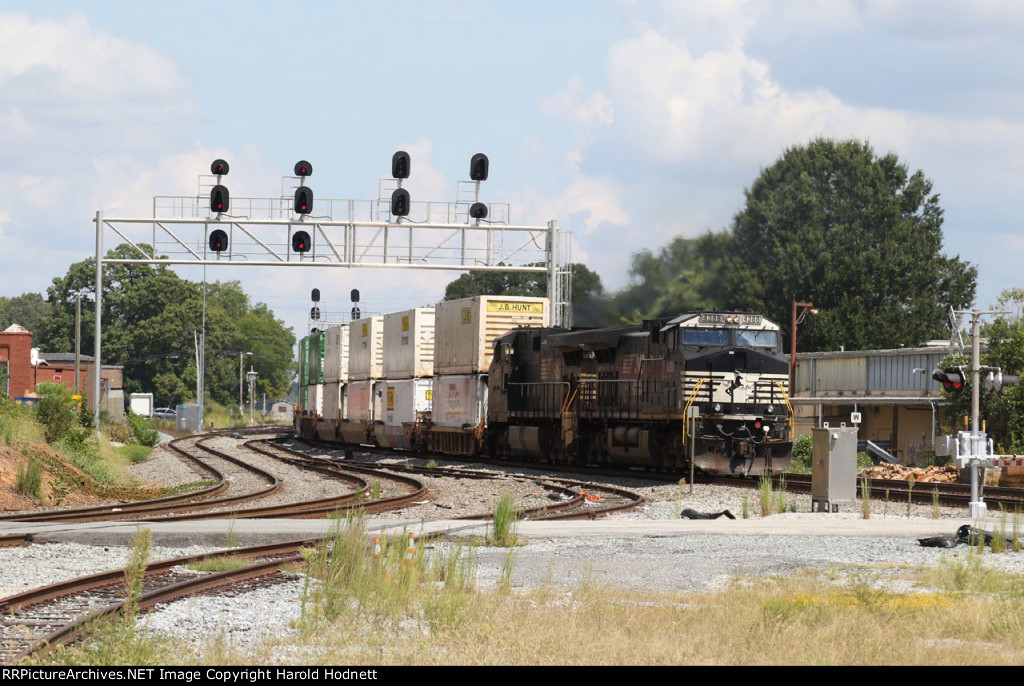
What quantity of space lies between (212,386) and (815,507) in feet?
366

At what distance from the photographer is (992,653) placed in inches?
332

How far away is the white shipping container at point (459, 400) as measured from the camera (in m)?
36.2

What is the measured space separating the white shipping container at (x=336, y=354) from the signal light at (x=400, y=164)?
47.0 feet

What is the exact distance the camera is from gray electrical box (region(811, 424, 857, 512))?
770 inches

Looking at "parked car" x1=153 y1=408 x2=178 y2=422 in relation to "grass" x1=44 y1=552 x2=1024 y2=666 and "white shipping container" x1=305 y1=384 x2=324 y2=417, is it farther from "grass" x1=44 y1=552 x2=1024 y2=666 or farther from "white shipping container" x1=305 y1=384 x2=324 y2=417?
"grass" x1=44 y1=552 x2=1024 y2=666

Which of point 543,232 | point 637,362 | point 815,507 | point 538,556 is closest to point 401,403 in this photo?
point 543,232

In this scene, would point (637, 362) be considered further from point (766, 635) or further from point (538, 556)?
point (766, 635)

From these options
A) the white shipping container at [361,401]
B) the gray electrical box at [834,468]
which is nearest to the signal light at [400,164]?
the white shipping container at [361,401]

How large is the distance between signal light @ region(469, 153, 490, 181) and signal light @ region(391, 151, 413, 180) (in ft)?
6.80

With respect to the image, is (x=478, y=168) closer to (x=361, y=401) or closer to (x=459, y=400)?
(x=459, y=400)

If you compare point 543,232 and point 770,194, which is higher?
point 770,194

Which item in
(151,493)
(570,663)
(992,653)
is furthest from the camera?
(151,493)

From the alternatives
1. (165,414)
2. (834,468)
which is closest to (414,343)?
(834,468)

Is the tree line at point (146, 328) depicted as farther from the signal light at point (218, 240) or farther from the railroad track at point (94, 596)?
the railroad track at point (94, 596)
